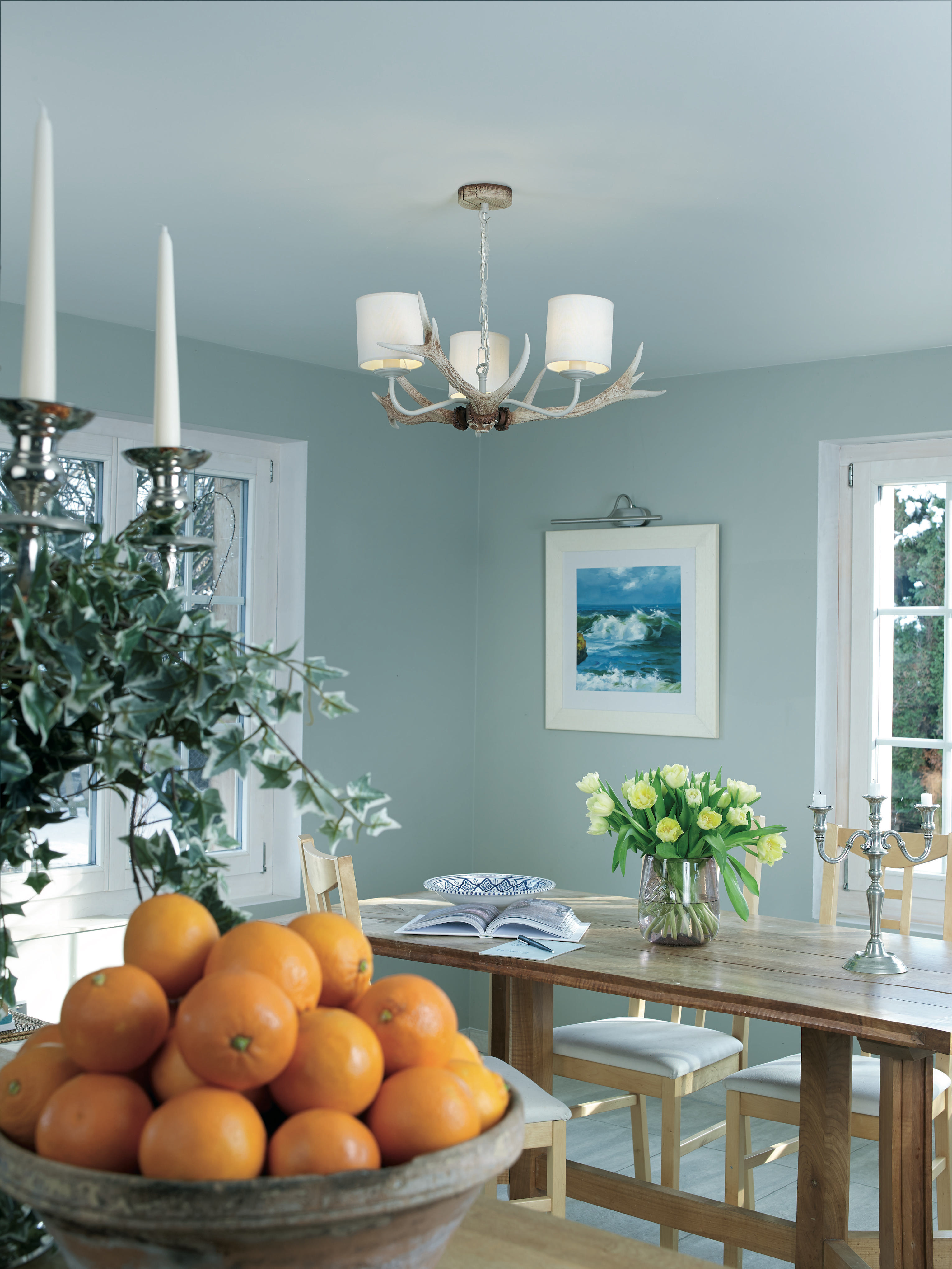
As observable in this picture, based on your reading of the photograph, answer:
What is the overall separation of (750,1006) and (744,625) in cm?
218

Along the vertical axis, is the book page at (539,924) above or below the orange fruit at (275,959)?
below

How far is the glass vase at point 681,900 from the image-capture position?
2781mm

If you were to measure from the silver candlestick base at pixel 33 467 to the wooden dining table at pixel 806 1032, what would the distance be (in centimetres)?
187

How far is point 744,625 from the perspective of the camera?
4340 mm

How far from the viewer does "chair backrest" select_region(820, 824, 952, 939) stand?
3186 millimetres

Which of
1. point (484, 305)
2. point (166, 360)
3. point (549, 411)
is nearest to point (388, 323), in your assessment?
point (484, 305)

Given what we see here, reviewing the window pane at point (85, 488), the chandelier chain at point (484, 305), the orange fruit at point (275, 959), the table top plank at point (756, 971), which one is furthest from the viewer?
the window pane at point (85, 488)

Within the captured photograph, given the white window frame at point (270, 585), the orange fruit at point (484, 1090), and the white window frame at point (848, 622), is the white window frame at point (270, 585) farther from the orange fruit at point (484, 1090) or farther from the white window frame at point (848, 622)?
the orange fruit at point (484, 1090)

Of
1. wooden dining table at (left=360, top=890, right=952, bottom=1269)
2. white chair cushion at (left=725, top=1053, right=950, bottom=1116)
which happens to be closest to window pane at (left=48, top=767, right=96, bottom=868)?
wooden dining table at (left=360, top=890, right=952, bottom=1269)

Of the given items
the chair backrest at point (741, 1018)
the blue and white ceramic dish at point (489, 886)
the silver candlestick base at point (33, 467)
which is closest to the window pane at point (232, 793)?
the blue and white ceramic dish at point (489, 886)

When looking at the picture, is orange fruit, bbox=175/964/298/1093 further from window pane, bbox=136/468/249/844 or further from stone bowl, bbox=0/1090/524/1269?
window pane, bbox=136/468/249/844

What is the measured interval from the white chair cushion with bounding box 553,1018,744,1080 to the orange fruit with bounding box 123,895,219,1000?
2366 mm

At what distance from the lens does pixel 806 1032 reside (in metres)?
2.53

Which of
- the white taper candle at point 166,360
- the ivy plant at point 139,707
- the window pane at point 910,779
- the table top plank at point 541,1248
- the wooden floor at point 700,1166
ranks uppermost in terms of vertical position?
the white taper candle at point 166,360
